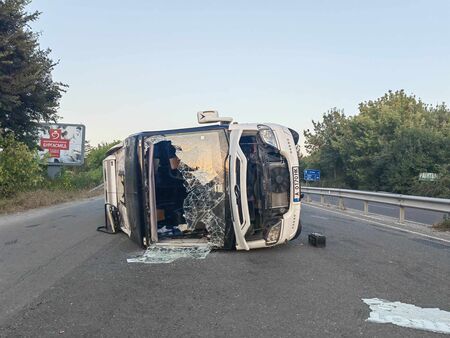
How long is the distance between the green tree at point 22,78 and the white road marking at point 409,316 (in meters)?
14.7

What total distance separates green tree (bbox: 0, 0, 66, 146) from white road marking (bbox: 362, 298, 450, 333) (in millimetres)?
14748

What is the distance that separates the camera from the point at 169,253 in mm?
6562

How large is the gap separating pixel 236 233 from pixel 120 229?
368cm

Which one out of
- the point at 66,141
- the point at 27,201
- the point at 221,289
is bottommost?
the point at 221,289

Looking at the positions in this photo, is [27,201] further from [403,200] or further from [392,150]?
[392,150]

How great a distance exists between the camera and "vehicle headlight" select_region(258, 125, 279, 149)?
6.38 m

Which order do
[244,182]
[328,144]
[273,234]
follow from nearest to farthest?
[244,182]
[273,234]
[328,144]

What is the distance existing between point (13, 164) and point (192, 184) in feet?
39.2

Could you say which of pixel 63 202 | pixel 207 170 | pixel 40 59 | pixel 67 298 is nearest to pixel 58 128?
pixel 63 202

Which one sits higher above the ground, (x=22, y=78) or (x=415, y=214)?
(x=22, y=78)

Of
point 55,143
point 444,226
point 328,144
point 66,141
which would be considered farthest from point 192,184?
point 328,144

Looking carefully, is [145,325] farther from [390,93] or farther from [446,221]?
[390,93]

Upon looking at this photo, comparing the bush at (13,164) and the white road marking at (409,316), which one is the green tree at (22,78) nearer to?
the bush at (13,164)

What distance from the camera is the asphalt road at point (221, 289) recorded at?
12.0ft
